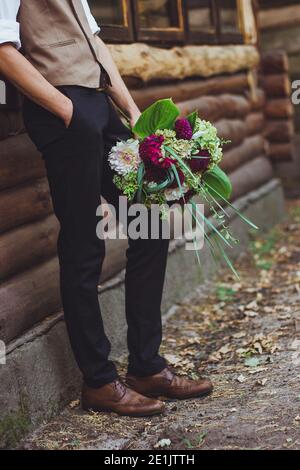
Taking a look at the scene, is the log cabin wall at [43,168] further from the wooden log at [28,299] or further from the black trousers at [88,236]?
the black trousers at [88,236]

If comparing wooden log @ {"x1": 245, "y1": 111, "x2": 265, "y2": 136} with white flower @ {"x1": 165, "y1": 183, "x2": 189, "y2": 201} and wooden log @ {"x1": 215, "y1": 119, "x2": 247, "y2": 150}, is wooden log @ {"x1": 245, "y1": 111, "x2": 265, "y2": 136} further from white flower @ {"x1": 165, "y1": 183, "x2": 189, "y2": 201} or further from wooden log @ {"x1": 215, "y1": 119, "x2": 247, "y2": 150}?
white flower @ {"x1": 165, "y1": 183, "x2": 189, "y2": 201}

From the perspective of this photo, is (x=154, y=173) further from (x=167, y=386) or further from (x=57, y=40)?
(x=167, y=386)

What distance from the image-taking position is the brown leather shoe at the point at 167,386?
3596 mm

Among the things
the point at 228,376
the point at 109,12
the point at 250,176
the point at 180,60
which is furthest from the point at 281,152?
the point at 228,376

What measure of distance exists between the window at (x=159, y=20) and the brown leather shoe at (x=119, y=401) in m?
2.60

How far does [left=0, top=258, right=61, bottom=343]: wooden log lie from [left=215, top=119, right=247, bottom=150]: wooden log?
3.32 metres

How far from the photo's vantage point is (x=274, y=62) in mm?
8594

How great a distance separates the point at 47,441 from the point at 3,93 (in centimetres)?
147

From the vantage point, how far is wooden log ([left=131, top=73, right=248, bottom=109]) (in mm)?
5348

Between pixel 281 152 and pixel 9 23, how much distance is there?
625 centimetres

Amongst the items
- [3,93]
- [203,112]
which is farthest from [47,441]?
[203,112]
